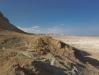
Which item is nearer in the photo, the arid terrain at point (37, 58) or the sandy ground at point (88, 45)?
the arid terrain at point (37, 58)

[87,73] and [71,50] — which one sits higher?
[71,50]

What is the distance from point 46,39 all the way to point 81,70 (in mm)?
3847

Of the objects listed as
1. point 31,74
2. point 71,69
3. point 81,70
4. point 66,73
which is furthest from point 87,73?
point 31,74

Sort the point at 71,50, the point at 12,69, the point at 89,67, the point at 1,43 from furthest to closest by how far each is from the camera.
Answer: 1. the point at 71,50
2. the point at 89,67
3. the point at 1,43
4. the point at 12,69

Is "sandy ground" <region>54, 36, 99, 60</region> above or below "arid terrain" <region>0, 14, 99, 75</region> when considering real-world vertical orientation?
below

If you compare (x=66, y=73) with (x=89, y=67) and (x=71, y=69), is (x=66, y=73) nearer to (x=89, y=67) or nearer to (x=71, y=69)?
(x=71, y=69)

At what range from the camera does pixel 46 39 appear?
18344 millimetres

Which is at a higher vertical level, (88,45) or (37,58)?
(37,58)

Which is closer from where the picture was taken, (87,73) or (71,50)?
(87,73)

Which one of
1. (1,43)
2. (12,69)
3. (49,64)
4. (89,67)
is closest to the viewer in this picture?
(12,69)

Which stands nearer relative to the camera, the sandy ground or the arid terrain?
the arid terrain

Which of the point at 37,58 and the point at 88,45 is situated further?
the point at 88,45

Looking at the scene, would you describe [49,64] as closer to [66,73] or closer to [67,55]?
[66,73]

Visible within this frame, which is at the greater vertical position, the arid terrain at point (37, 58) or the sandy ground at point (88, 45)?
the arid terrain at point (37, 58)
